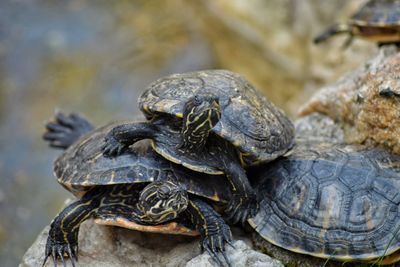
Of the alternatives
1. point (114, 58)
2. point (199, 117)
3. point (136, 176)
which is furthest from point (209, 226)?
point (114, 58)

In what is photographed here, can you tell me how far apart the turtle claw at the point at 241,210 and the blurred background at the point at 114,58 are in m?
3.04

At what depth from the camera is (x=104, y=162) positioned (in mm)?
3119

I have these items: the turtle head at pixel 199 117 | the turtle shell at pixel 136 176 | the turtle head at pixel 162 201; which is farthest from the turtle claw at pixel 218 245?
the turtle head at pixel 199 117

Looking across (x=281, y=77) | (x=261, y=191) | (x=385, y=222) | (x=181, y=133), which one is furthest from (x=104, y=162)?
(x=281, y=77)

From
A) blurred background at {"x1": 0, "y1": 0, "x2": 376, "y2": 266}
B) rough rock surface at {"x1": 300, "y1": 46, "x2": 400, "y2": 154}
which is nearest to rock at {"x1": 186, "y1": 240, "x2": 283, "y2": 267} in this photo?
rough rock surface at {"x1": 300, "y1": 46, "x2": 400, "y2": 154}

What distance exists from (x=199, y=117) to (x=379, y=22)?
2.67 metres

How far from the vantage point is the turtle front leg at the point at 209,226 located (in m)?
2.98

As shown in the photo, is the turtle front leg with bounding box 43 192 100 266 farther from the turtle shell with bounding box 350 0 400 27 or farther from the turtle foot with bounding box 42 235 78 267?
the turtle shell with bounding box 350 0 400 27

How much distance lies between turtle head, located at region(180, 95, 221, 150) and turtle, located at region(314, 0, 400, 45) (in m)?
2.48

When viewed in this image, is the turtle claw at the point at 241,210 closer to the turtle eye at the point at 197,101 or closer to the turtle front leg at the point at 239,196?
the turtle front leg at the point at 239,196

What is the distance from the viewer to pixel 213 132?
298 centimetres

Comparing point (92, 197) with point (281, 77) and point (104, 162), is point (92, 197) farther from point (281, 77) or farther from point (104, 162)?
point (281, 77)

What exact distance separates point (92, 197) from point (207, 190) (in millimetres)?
729

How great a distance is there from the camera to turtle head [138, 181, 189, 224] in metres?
2.82
